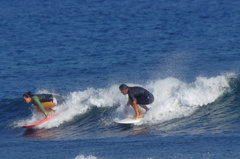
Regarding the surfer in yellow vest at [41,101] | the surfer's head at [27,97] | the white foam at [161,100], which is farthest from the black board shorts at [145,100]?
the surfer's head at [27,97]

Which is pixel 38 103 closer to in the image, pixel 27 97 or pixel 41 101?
pixel 41 101

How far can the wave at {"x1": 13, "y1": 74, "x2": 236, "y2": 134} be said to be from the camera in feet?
55.9

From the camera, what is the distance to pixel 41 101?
16922 mm

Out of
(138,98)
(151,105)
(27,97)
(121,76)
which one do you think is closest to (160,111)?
(151,105)

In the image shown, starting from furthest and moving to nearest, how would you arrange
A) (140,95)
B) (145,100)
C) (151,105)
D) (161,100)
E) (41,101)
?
1. (161,100)
2. (151,105)
3. (41,101)
4. (145,100)
5. (140,95)

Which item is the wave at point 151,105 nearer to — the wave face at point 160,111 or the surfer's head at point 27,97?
the wave face at point 160,111

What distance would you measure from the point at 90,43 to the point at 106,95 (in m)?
14.0

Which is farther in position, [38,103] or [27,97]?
[38,103]

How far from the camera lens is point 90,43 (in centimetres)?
3281

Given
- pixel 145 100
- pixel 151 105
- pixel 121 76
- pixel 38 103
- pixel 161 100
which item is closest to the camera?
pixel 145 100

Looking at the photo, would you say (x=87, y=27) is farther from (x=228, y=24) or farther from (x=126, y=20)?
(x=228, y=24)

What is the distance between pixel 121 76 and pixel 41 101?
779 cm

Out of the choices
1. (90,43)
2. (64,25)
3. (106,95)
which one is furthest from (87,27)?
(106,95)

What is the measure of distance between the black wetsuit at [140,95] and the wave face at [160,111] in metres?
0.60
